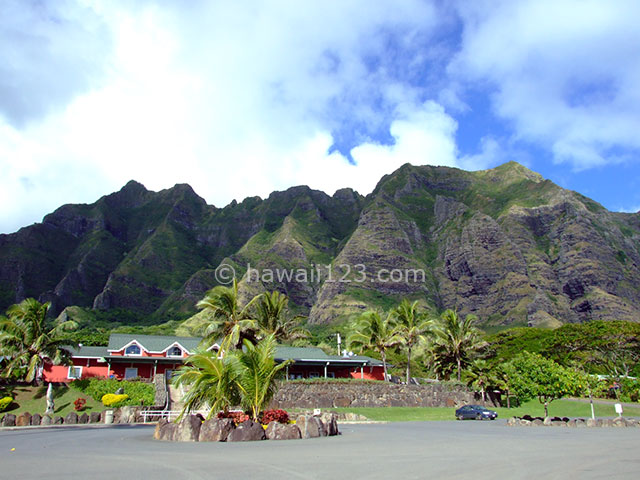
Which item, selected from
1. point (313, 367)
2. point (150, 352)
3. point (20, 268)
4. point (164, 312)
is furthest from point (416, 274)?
point (20, 268)

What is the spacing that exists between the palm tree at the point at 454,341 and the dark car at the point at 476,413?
61.6 feet

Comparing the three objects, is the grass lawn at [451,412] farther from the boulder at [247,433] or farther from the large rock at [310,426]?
the boulder at [247,433]

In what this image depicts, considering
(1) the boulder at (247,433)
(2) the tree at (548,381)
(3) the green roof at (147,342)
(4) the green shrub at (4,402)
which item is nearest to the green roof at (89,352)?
(3) the green roof at (147,342)

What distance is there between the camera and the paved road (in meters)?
9.32

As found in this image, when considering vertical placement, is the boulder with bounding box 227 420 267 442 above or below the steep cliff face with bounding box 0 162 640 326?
below

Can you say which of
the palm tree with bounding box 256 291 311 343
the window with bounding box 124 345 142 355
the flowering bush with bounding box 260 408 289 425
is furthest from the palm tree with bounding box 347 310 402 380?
the flowering bush with bounding box 260 408 289 425

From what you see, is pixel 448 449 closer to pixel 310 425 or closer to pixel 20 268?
pixel 310 425

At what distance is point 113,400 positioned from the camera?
35375mm

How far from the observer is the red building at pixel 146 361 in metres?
45.3

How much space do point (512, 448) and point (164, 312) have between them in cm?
16542

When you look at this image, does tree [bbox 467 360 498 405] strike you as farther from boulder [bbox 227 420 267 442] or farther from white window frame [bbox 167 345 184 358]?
boulder [bbox 227 420 267 442]

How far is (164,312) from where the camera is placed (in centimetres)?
16662

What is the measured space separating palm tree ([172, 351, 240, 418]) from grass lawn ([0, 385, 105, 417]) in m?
21.8

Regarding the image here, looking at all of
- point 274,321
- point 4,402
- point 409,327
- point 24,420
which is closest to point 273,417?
point 24,420
